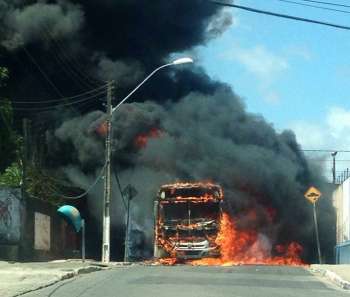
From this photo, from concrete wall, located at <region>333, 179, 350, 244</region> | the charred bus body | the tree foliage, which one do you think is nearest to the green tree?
the tree foliage

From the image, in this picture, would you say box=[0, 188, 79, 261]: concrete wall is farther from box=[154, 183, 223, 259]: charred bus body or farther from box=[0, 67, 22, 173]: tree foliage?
box=[154, 183, 223, 259]: charred bus body

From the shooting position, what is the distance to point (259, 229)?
120ft

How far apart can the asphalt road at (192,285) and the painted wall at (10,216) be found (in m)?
8.47

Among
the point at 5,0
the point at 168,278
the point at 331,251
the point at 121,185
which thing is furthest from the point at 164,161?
the point at 168,278

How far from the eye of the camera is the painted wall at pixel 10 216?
1065 inches

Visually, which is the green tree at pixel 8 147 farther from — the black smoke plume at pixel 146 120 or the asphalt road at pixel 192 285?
the asphalt road at pixel 192 285

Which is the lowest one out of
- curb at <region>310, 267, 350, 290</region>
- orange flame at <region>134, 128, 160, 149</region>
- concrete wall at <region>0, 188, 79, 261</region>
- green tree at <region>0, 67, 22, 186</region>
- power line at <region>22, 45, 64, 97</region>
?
curb at <region>310, 267, 350, 290</region>

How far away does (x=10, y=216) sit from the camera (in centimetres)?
2716

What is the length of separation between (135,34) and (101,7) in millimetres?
2550

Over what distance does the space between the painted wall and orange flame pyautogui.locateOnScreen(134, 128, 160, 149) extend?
1511 centimetres

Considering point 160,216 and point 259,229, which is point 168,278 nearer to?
point 160,216

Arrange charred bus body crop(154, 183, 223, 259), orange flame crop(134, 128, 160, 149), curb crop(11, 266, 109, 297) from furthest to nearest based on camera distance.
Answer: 1. orange flame crop(134, 128, 160, 149)
2. charred bus body crop(154, 183, 223, 259)
3. curb crop(11, 266, 109, 297)

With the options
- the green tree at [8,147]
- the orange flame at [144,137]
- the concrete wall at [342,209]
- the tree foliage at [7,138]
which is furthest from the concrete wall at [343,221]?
the tree foliage at [7,138]

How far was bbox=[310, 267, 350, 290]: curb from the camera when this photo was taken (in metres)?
17.0
